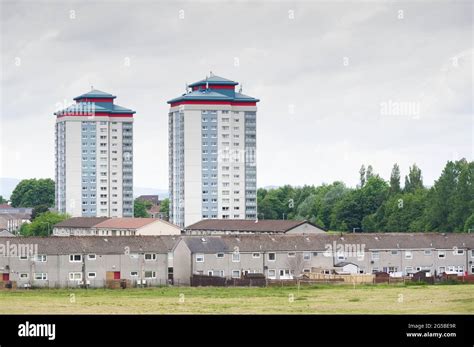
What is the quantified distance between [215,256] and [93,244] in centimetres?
715

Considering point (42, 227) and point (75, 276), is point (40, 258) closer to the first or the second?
point (75, 276)

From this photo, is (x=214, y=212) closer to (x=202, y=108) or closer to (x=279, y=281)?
(x=202, y=108)

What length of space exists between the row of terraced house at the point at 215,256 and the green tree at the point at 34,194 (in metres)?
110

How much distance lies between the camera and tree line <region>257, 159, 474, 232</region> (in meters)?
87.3

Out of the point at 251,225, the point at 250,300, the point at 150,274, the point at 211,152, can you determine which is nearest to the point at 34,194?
the point at 211,152

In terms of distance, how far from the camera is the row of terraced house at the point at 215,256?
5612cm

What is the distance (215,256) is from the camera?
60.0 metres

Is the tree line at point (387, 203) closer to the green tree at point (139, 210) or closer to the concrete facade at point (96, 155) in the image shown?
the green tree at point (139, 210)

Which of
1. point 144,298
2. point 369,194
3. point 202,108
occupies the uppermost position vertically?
point 202,108

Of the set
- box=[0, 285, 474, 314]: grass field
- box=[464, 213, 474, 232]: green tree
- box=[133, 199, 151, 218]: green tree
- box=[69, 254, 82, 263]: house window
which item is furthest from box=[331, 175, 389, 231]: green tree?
box=[0, 285, 474, 314]: grass field
